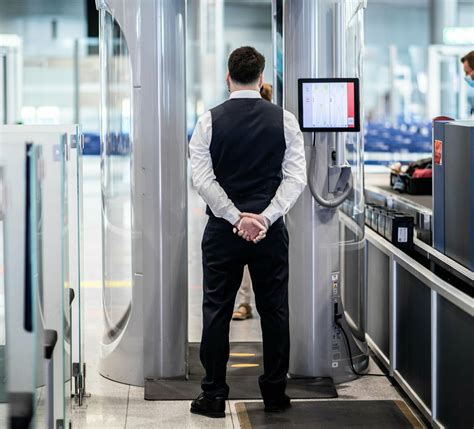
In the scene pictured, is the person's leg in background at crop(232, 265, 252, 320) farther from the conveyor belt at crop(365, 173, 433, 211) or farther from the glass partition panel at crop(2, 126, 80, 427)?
the glass partition panel at crop(2, 126, 80, 427)

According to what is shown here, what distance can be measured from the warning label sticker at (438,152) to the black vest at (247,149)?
714mm

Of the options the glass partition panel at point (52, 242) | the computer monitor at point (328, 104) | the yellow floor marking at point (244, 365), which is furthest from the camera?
the yellow floor marking at point (244, 365)

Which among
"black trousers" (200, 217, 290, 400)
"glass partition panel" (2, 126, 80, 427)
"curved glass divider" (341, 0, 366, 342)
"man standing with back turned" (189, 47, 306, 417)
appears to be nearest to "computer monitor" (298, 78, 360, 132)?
"curved glass divider" (341, 0, 366, 342)

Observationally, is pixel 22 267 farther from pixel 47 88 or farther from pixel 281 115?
pixel 47 88

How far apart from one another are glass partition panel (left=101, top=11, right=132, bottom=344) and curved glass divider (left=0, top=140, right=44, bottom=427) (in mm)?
2784

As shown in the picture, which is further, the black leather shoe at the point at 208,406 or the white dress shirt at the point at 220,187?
the black leather shoe at the point at 208,406

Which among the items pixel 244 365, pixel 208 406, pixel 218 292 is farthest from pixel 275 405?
pixel 244 365

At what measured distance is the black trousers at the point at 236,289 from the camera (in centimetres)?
441

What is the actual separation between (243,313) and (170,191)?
74.2 inches

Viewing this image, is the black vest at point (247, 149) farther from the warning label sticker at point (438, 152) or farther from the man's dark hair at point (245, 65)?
the warning label sticker at point (438, 152)

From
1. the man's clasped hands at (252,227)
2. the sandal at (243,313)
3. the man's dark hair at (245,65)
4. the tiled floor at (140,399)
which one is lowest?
the tiled floor at (140,399)

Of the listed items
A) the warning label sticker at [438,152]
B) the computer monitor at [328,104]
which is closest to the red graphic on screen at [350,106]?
the computer monitor at [328,104]

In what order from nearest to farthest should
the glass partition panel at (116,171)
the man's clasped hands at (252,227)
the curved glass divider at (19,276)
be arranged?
the curved glass divider at (19,276)
the man's clasped hands at (252,227)
the glass partition panel at (116,171)

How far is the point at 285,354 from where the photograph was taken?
4570 millimetres
